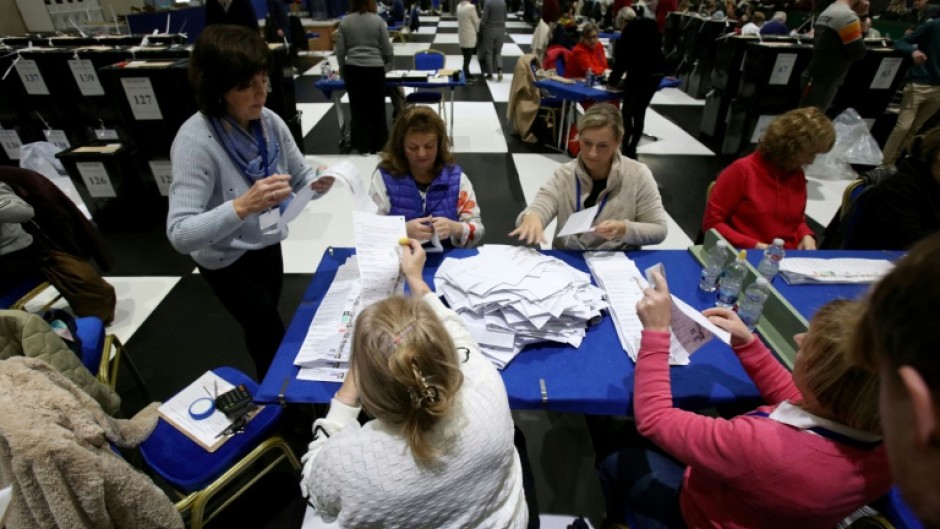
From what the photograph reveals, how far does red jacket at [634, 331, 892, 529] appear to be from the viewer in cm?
88

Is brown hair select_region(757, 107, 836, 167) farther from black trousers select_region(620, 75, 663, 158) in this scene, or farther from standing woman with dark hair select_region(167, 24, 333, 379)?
black trousers select_region(620, 75, 663, 158)

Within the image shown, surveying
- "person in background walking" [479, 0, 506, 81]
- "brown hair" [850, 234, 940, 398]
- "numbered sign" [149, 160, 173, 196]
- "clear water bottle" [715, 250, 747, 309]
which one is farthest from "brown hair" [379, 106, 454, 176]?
"person in background walking" [479, 0, 506, 81]

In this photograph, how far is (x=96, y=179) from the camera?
359cm

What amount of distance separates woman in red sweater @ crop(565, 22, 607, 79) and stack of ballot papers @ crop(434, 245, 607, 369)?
4.48 meters

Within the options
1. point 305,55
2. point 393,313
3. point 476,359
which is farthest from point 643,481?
point 305,55

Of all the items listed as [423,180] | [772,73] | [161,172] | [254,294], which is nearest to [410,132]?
[423,180]

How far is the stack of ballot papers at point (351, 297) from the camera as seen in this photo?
1.35 metres

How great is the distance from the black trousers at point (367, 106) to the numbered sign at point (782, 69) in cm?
421

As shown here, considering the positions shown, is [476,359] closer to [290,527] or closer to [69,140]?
[290,527]

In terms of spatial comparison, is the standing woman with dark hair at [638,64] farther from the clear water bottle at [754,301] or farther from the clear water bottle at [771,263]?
the clear water bottle at [754,301]

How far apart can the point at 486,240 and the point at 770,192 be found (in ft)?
6.23

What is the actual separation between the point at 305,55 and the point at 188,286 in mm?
9222

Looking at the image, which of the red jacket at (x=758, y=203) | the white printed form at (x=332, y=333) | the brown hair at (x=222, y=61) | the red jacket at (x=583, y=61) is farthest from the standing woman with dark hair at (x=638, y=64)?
the brown hair at (x=222, y=61)

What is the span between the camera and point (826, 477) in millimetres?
883
